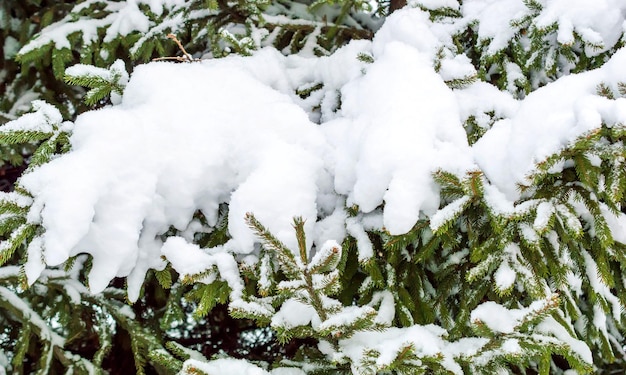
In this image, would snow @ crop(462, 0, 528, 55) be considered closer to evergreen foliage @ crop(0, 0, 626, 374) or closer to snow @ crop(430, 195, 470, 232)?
evergreen foliage @ crop(0, 0, 626, 374)

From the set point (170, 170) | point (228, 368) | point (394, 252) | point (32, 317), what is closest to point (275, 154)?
point (170, 170)

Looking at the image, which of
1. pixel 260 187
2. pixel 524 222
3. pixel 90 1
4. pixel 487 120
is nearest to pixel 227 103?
pixel 260 187

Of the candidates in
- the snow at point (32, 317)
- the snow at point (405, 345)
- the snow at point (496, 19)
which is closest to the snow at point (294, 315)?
the snow at point (405, 345)

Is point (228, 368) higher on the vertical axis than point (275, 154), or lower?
lower

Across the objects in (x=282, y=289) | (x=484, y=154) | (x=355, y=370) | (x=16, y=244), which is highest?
(x=484, y=154)

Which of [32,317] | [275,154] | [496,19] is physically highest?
[496,19]

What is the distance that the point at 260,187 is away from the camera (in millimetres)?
1791

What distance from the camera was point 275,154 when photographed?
1.91 m

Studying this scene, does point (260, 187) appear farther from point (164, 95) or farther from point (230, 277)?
point (164, 95)

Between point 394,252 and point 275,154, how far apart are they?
0.59 meters

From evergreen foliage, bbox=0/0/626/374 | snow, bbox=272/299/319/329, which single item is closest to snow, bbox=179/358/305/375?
evergreen foliage, bbox=0/0/626/374

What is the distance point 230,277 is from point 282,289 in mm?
414

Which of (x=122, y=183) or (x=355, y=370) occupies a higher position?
(x=122, y=183)

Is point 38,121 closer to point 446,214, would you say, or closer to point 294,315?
point 294,315
